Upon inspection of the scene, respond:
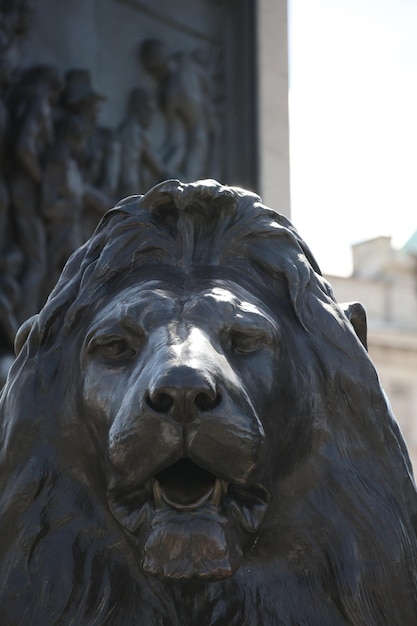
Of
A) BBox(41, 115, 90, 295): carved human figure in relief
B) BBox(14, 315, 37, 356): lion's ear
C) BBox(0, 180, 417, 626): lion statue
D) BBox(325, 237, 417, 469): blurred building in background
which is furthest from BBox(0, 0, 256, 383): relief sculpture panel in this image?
BBox(325, 237, 417, 469): blurred building in background

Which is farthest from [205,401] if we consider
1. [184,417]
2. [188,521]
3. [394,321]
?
[394,321]

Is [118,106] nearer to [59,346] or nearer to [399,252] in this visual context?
[59,346]

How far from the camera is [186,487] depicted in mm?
1659

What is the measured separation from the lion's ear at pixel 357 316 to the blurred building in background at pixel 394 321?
17001mm

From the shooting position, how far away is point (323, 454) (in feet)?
5.87

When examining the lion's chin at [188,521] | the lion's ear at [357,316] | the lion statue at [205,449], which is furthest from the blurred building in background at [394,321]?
the lion's chin at [188,521]

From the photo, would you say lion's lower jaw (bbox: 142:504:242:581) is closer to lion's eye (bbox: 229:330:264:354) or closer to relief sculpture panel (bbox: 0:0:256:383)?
lion's eye (bbox: 229:330:264:354)

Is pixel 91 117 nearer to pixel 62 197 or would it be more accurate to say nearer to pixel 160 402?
pixel 62 197

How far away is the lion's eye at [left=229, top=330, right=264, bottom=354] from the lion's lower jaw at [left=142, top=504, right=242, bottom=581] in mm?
239

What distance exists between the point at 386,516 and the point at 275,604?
0.58 ft

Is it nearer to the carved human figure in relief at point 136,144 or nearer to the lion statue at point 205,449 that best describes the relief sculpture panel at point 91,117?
the carved human figure in relief at point 136,144

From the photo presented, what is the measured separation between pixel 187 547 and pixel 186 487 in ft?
0.26

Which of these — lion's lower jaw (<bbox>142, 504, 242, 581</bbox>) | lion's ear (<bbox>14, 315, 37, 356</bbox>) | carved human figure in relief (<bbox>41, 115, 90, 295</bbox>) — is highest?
lion's ear (<bbox>14, 315, 37, 356</bbox>)

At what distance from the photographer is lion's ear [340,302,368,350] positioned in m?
1.94
